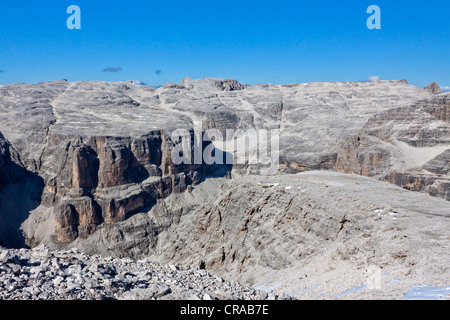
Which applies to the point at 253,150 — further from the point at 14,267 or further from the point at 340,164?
the point at 14,267

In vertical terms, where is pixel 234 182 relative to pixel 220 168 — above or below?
above

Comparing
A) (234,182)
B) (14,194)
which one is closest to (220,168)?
(14,194)

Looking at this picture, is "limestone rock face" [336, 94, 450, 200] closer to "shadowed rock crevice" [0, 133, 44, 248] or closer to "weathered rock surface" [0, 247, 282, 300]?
"weathered rock surface" [0, 247, 282, 300]

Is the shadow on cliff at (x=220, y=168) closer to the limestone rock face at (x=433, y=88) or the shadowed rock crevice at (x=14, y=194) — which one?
the shadowed rock crevice at (x=14, y=194)

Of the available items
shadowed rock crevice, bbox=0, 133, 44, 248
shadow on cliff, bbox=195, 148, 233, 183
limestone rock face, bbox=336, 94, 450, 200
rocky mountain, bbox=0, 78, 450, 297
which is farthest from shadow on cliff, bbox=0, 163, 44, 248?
limestone rock face, bbox=336, 94, 450, 200

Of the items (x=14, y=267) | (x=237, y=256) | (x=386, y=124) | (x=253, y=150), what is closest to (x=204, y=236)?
(x=237, y=256)

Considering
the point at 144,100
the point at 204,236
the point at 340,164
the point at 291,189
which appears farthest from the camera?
the point at 144,100

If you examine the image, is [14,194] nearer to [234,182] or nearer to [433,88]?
[234,182]
